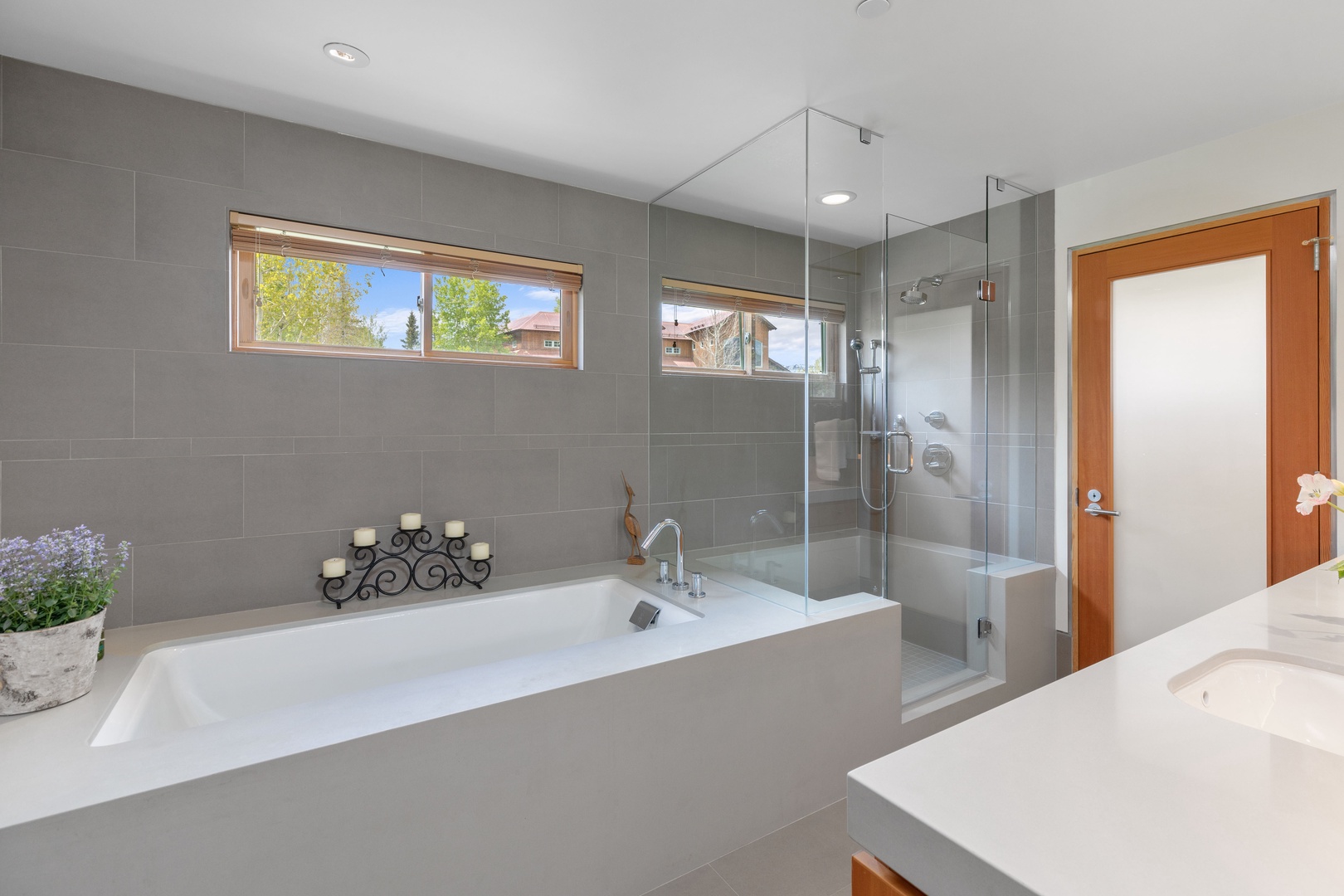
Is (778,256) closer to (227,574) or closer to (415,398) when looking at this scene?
(415,398)

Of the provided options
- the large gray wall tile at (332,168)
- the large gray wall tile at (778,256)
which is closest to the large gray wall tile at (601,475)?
the large gray wall tile at (778,256)

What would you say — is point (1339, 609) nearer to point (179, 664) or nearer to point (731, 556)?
point (731, 556)

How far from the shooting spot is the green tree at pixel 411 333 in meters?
2.67

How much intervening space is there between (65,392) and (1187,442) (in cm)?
415

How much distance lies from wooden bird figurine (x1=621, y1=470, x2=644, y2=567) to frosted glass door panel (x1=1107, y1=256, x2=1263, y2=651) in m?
2.17

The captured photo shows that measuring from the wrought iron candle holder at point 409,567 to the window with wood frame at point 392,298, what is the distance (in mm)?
769

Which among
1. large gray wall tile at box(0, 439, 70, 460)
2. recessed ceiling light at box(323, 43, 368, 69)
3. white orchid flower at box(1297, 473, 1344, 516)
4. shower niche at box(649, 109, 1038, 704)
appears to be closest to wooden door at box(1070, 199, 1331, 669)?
shower niche at box(649, 109, 1038, 704)

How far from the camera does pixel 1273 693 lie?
119cm

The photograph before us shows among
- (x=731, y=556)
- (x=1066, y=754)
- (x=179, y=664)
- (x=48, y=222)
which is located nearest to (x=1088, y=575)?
(x=731, y=556)

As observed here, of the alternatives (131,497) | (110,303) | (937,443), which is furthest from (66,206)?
(937,443)

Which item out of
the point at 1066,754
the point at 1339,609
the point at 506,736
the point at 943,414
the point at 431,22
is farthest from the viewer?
the point at 943,414

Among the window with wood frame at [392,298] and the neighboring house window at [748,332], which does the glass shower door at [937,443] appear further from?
the window with wood frame at [392,298]

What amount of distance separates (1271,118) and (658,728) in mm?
3070

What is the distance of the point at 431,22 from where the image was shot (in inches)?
70.3
